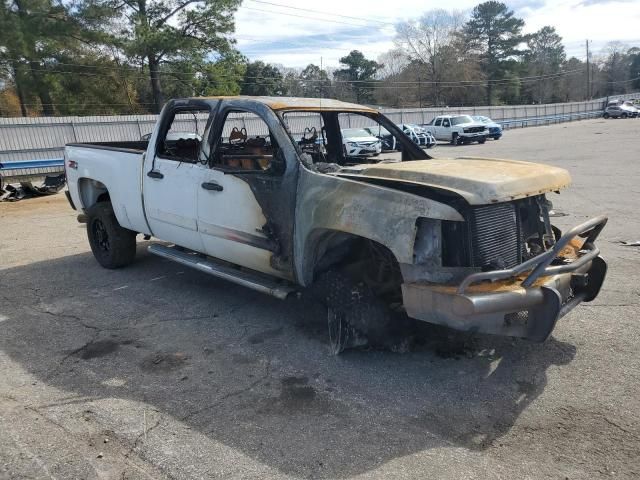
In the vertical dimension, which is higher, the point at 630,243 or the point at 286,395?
the point at 286,395

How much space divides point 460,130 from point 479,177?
98.5ft

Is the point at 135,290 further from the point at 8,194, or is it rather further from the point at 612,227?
the point at 8,194

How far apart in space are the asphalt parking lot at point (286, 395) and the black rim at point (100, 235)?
107 cm

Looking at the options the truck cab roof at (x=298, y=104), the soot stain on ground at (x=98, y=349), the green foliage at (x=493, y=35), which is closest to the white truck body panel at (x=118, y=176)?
the truck cab roof at (x=298, y=104)

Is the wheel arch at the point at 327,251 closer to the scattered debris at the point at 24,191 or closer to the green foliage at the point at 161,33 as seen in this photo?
the scattered debris at the point at 24,191

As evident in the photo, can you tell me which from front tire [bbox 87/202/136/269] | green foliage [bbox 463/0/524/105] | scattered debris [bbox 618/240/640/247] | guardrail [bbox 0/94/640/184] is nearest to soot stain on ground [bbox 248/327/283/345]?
front tire [bbox 87/202/136/269]

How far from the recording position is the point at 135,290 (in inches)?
233

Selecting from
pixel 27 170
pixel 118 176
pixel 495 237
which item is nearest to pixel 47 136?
pixel 27 170

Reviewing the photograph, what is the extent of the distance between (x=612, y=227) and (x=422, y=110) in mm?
36754

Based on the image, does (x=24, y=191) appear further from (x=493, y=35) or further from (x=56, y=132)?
(x=493, y=35)

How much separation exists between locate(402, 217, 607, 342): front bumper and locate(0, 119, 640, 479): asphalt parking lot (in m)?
0.51

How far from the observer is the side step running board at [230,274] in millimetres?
4422

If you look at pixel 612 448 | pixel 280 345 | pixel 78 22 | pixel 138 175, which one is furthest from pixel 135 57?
pixel 612 448

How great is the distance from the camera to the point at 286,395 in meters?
3.64
